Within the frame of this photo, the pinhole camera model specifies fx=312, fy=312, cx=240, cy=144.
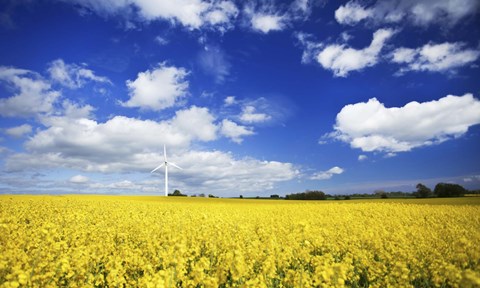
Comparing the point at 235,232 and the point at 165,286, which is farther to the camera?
the point at 235,232

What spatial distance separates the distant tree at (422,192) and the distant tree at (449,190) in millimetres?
1022

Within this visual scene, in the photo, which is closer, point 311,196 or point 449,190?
point 449,190

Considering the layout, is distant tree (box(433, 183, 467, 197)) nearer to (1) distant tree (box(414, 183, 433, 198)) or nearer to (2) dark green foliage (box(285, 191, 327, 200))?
(1) distant tree (box(414, 183, 433, 198))

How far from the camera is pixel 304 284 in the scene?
7.03 metres

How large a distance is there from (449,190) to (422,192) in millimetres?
4464

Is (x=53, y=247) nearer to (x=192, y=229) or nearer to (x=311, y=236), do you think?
(x=192, y=229)

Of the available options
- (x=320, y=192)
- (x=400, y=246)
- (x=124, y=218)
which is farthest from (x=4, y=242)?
(x=320, y=192)

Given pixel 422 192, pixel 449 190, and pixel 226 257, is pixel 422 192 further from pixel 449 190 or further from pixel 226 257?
pixel 226 257

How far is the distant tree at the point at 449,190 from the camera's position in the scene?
5703 cm

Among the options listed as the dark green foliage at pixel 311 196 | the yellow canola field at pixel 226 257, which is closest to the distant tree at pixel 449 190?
the dark green foliage at pixel 311 196

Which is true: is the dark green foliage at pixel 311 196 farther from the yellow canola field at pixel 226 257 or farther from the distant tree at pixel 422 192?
the yellow canola field at pixel 226 257

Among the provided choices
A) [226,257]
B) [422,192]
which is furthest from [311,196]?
[226,257]

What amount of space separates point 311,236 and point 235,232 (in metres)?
3.40

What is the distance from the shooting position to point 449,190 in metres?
57.7
